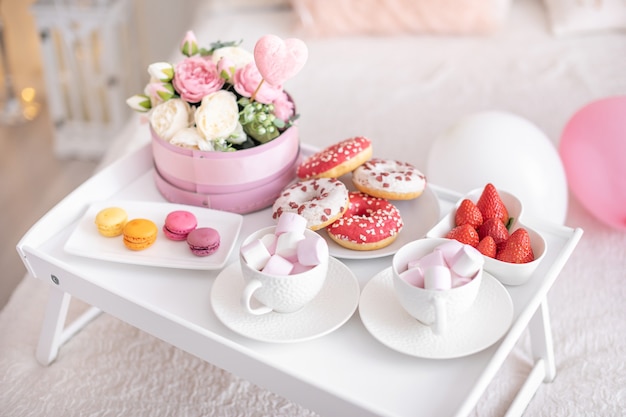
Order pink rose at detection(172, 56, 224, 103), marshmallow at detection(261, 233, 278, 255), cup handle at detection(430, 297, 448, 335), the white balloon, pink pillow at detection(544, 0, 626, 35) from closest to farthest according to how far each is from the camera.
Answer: cup handle at detection(430, 297, 448, 335), marshmallow at detection(261, 233, 278, 255), pink rose at detection(172, 56, 224, 103), the white balloon, pink pillow at detection(544, 0, 626, 35)

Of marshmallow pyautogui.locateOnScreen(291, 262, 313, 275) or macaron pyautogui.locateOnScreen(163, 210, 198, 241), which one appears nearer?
marshmallow pyautogui.locateOnScreen(291, 262, 313, 275)

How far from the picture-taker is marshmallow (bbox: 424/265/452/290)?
3.15ft

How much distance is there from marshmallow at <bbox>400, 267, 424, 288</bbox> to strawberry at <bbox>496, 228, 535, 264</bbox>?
189mm

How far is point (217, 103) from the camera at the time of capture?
1239mm

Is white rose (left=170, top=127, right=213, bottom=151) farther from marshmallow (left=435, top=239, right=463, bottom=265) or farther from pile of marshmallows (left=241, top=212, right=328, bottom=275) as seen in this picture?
marshmallow (left=435, top=239, right=463, bottom=265)

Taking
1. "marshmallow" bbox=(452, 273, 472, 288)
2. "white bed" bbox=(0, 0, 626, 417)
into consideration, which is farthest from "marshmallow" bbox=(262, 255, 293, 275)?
"white bed" bbox=(0, 0, 626, 417)

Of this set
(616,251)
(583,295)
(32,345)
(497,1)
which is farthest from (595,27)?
(32,345)

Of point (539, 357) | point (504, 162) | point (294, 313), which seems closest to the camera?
point (294, 313)

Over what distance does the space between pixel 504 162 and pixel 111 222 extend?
2.74ft

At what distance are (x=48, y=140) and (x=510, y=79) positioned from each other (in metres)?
1.75

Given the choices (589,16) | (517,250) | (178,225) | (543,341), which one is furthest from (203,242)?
(589,16)

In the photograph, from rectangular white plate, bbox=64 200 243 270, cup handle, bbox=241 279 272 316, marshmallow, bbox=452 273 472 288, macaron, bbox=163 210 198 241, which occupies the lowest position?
rectangular white plate, bbox=64 200 243 270

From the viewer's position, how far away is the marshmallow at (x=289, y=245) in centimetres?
103

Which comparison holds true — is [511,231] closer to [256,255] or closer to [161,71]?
[256,255]
